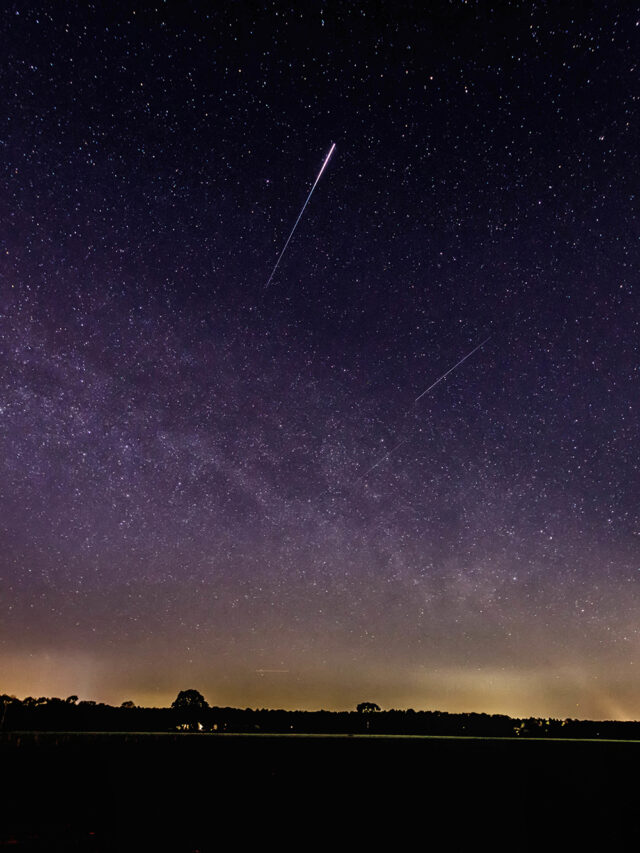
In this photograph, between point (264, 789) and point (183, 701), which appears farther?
point (183, 701)

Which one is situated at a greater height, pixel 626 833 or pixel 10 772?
pixel 10 772

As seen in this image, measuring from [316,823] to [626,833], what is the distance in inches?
276

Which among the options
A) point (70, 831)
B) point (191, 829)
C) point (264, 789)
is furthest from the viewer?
point (264, 789)

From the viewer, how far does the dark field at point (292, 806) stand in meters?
11.7

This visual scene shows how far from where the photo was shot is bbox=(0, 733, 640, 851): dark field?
11.7 m

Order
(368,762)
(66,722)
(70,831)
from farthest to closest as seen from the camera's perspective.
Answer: (66,722) < (368,762) < (70,831)

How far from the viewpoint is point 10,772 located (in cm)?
2206

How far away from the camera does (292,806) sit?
1605cm

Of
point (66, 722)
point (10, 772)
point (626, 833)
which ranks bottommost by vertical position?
point (626, 833)

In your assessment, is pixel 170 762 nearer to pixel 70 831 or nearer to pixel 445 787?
pixel 445 787

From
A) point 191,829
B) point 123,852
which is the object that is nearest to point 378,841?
point 191,829

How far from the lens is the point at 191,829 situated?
40.5 feet

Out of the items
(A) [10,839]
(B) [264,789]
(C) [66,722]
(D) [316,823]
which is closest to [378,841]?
(D) [316,823]

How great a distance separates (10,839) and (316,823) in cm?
656
